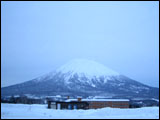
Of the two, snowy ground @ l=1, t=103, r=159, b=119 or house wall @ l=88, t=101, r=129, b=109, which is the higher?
snowy ground @ l=1, t=103, r=159, b=119

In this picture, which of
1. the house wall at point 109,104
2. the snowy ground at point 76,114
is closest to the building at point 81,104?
the house wall at point 109,104

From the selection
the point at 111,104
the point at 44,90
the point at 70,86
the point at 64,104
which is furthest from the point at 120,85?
the point at 64,104

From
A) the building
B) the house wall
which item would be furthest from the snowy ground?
the house wall

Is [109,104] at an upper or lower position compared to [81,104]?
lower

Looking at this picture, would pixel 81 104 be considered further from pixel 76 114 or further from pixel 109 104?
pixel 76 114

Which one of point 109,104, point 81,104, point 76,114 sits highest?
point 76,114

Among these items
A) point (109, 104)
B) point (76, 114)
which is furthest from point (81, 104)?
point (76, 114)

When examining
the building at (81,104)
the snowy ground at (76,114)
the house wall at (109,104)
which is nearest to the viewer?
the snowy ground at (76,114)

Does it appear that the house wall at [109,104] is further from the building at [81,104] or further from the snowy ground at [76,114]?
the snowy ground at [76,114]

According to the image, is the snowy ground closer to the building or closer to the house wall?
the building

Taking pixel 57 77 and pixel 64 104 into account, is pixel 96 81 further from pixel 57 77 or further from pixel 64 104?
pixel 64 104

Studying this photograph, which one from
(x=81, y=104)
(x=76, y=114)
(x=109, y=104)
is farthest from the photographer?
(x=109, y=104)

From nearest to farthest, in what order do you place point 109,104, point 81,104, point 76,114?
1. point 76,114
2. point 81,104
3. point 109,104

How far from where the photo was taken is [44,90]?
103875 mm
